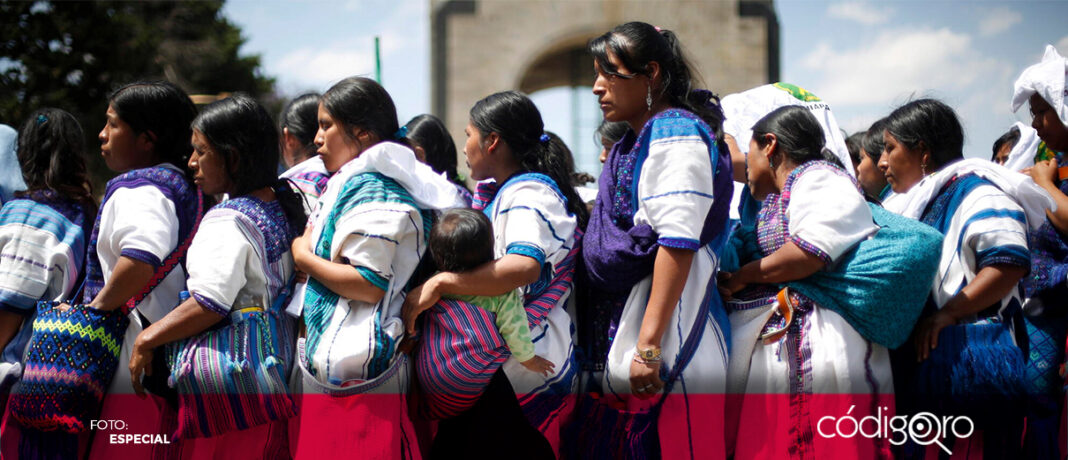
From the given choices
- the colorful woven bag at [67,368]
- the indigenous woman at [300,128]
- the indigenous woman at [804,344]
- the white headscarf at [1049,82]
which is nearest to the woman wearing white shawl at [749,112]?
the indigenous woman at [804,344]

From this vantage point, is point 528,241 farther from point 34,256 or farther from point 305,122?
point 34,256

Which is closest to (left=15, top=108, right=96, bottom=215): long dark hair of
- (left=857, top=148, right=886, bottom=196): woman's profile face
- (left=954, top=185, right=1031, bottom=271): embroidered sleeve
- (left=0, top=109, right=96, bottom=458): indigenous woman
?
(left=0, top=109, right=96, bottom=458): indigenous woman

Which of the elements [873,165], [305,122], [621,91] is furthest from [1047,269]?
[305,122]

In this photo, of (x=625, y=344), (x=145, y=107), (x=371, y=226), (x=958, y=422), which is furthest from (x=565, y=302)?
(x=145, y=107)

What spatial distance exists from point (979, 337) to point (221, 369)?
89.7 inches

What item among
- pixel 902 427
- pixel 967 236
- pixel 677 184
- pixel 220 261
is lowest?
pixel 902 427

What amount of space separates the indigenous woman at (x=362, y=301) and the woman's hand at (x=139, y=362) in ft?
1.53

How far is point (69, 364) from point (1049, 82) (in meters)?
3.38

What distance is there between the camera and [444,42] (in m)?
11.4

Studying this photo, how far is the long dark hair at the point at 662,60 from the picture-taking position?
8.25ft

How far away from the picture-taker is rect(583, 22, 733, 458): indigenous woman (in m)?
2.34

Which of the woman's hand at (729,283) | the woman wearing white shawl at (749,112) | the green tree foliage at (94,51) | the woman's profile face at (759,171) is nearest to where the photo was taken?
the woman's hand at (729,283)

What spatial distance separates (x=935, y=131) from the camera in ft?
9.52

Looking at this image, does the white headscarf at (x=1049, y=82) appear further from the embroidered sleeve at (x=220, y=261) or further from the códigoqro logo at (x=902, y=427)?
the embroidered sleeve at (x=220, y=261)
